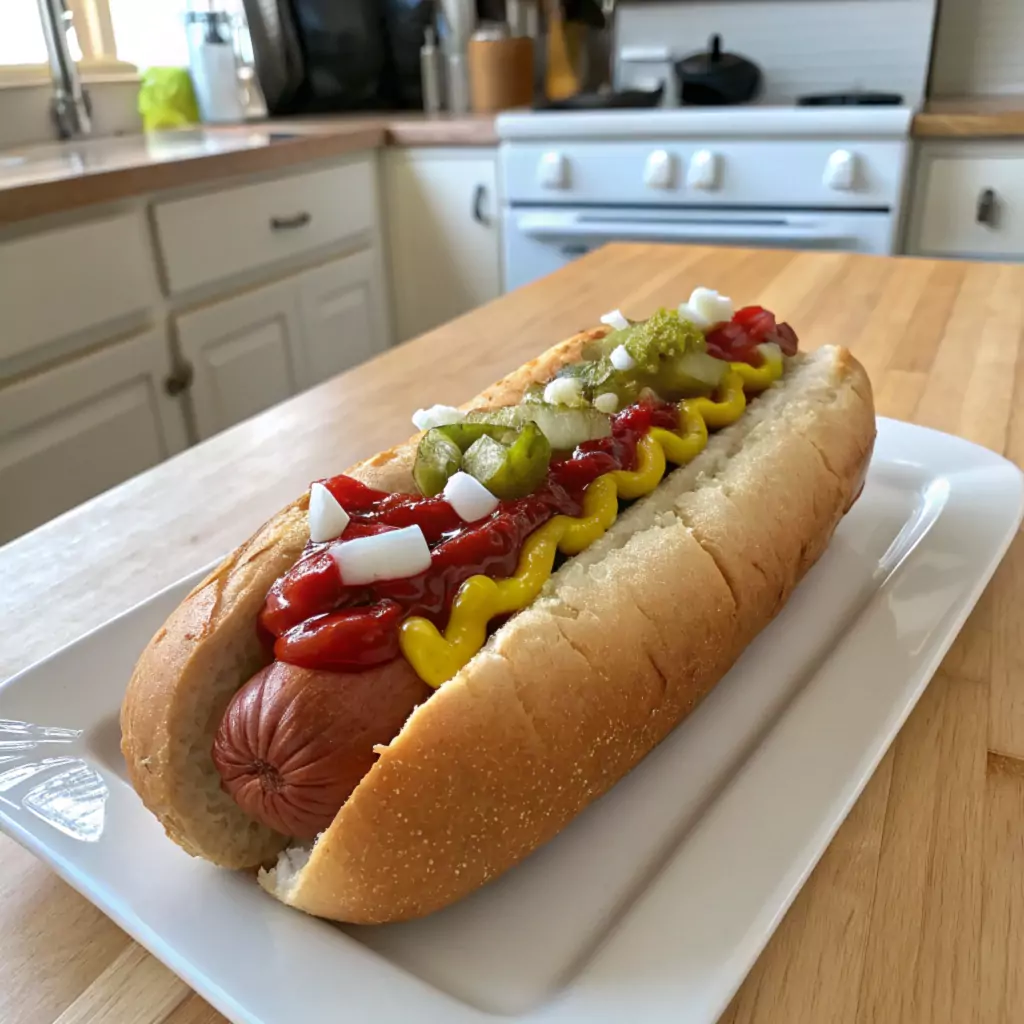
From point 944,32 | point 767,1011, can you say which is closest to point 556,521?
point 767,1011

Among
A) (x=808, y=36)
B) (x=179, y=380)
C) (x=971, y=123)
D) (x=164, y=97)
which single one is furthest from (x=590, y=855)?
(x=164, y=97)

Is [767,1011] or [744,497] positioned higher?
[744,497]

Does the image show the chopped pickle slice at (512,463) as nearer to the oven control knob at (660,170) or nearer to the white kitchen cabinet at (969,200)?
the oven control knob at (660,170)

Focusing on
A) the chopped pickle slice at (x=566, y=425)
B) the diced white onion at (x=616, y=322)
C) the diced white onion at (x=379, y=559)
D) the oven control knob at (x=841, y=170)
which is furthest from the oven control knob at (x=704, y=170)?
the diced white onion at (x=379, y=559)

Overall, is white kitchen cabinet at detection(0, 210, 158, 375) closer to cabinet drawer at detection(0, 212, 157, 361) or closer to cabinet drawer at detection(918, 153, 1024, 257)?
cabinet drawer at detection(0, 212, 157, 361)

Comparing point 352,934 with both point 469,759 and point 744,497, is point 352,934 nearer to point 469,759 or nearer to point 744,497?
point 469,759

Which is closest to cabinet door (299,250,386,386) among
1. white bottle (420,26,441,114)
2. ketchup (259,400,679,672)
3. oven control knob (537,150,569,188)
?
oven control knob (537,150,569,188)

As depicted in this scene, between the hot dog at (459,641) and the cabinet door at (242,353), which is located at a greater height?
the hot dog at (459,641)
